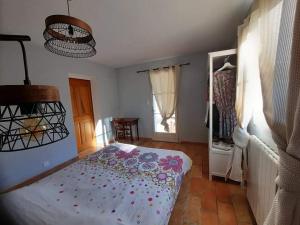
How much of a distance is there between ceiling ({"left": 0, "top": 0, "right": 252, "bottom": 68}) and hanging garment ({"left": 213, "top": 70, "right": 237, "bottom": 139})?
2.56ft

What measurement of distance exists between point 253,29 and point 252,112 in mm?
939

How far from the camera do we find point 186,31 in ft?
7.79

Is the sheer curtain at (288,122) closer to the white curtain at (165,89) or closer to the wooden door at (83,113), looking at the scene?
the white curtain at (165,89)

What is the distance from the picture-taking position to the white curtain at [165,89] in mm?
3822

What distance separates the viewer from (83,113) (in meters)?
3.88

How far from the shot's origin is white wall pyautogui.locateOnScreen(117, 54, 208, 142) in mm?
3658

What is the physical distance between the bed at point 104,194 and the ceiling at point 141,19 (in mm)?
1833

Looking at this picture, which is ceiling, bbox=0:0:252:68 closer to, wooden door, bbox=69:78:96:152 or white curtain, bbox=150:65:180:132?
white curtain, bbox=150:65:180:132

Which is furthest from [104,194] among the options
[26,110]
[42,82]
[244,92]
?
[42,82]

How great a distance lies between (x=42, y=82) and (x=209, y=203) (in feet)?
10.9

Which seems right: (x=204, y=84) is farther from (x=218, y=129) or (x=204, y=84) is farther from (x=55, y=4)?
(x=55, y=4)

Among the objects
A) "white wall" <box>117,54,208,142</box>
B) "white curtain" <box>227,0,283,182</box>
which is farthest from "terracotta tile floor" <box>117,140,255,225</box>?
"white wall" <box>117,54,208,142</box>

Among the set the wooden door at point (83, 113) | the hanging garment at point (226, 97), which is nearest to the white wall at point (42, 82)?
the wooden door at point (83, 113)

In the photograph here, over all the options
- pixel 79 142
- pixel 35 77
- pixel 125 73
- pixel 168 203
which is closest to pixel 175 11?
pixel 168 203
